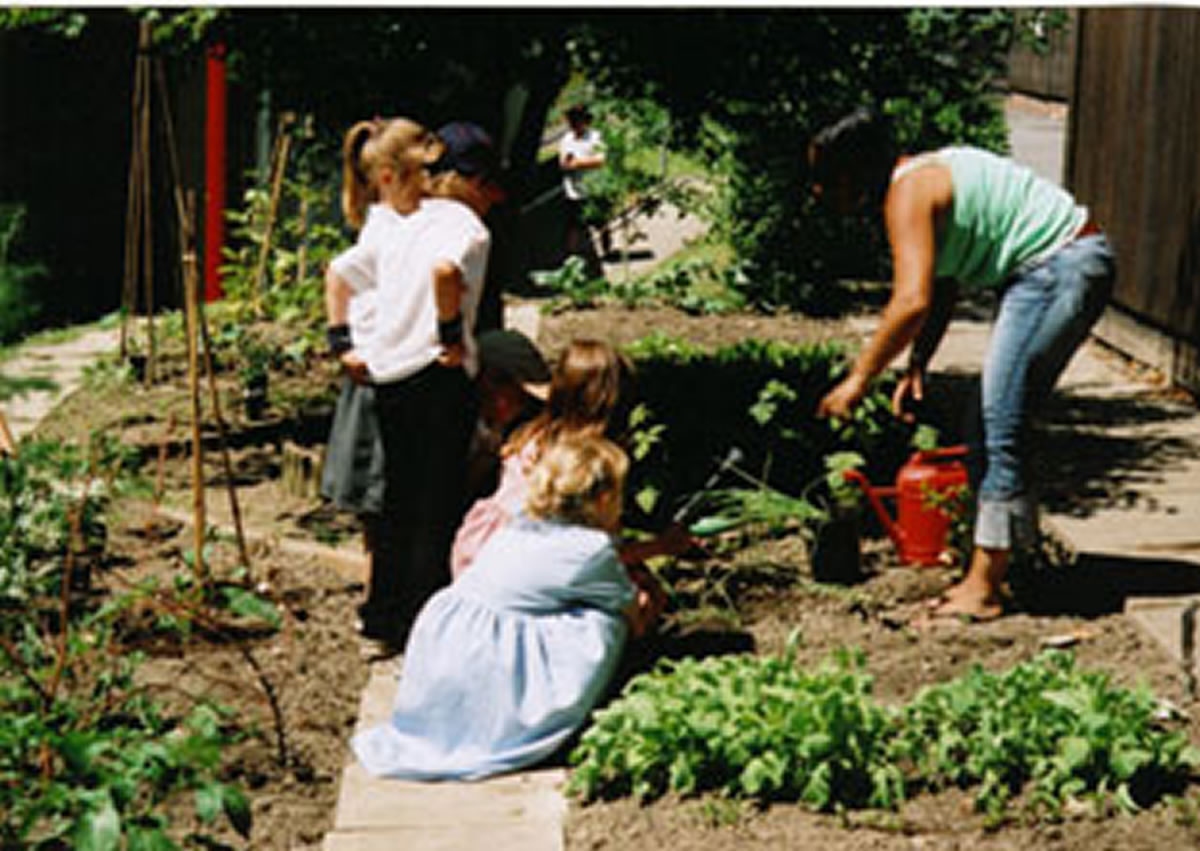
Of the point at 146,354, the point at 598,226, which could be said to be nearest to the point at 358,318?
the point at 146,354

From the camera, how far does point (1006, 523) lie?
5781 mm

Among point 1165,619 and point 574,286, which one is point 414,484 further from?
point 574,286

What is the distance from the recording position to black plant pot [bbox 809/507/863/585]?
6.37 metres

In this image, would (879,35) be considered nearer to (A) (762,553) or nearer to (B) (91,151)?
(A) (762,553)

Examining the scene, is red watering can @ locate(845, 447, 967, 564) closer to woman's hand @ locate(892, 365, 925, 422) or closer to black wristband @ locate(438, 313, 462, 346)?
woman's hand @ locate(892, 365, 925, 422)

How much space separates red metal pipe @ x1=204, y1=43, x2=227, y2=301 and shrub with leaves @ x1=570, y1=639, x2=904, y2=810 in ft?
29.6

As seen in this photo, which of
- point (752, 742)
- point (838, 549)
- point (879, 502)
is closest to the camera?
point (752, 742)

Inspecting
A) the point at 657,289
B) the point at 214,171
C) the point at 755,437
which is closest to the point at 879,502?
the point at 755,437

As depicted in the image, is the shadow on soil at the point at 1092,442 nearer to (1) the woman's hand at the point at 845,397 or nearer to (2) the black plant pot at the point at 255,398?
(1) the woman's hand at the point at 845,397

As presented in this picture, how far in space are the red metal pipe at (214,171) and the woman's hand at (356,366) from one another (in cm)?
736

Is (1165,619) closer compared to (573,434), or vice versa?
(573,434)

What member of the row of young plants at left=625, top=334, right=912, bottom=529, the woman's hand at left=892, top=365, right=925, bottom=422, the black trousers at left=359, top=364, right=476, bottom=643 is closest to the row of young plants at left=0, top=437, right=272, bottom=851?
the black trousers at left=359, top=364, right=476, bottom=643

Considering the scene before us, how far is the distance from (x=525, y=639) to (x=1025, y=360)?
1741mm

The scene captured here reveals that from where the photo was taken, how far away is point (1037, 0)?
263 inches
